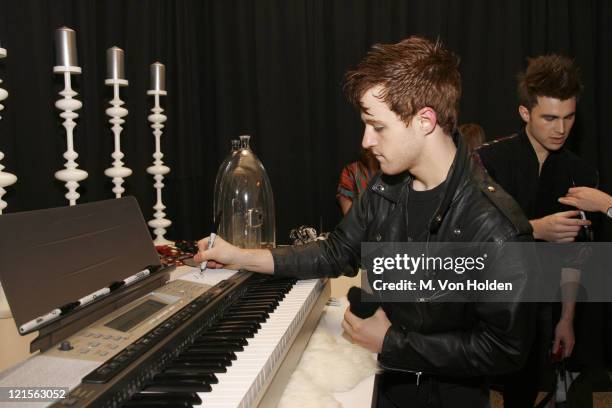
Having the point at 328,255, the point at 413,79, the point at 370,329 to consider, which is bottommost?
the point at 370,329

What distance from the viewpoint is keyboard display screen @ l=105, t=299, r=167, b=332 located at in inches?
55.2

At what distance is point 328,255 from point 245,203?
0.56 metres

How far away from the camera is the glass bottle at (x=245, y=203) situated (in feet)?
7.99

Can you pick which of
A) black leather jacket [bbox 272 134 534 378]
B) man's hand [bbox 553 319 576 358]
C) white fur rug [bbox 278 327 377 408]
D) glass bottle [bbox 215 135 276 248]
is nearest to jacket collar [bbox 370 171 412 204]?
black leather jacket [bbox 272 134 534 378]

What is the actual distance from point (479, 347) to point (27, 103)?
2.75 meters

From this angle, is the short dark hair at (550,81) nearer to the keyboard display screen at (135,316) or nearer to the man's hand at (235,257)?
the man's hand at (235,257)

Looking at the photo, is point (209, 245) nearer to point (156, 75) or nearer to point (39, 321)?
point (39, 321)

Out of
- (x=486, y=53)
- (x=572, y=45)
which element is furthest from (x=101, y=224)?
(x=572, y=45)

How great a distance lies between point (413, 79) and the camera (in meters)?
1.60

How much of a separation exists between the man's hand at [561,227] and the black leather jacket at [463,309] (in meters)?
1.11

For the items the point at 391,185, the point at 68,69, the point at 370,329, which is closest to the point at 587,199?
the point at 391,185

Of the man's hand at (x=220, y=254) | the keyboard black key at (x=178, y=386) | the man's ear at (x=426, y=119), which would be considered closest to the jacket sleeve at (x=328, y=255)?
the man's hand at (x=220, y=254)

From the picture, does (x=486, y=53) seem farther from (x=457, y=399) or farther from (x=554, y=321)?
(x=457, y=399)

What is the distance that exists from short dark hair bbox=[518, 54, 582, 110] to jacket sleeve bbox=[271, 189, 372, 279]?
137cm
